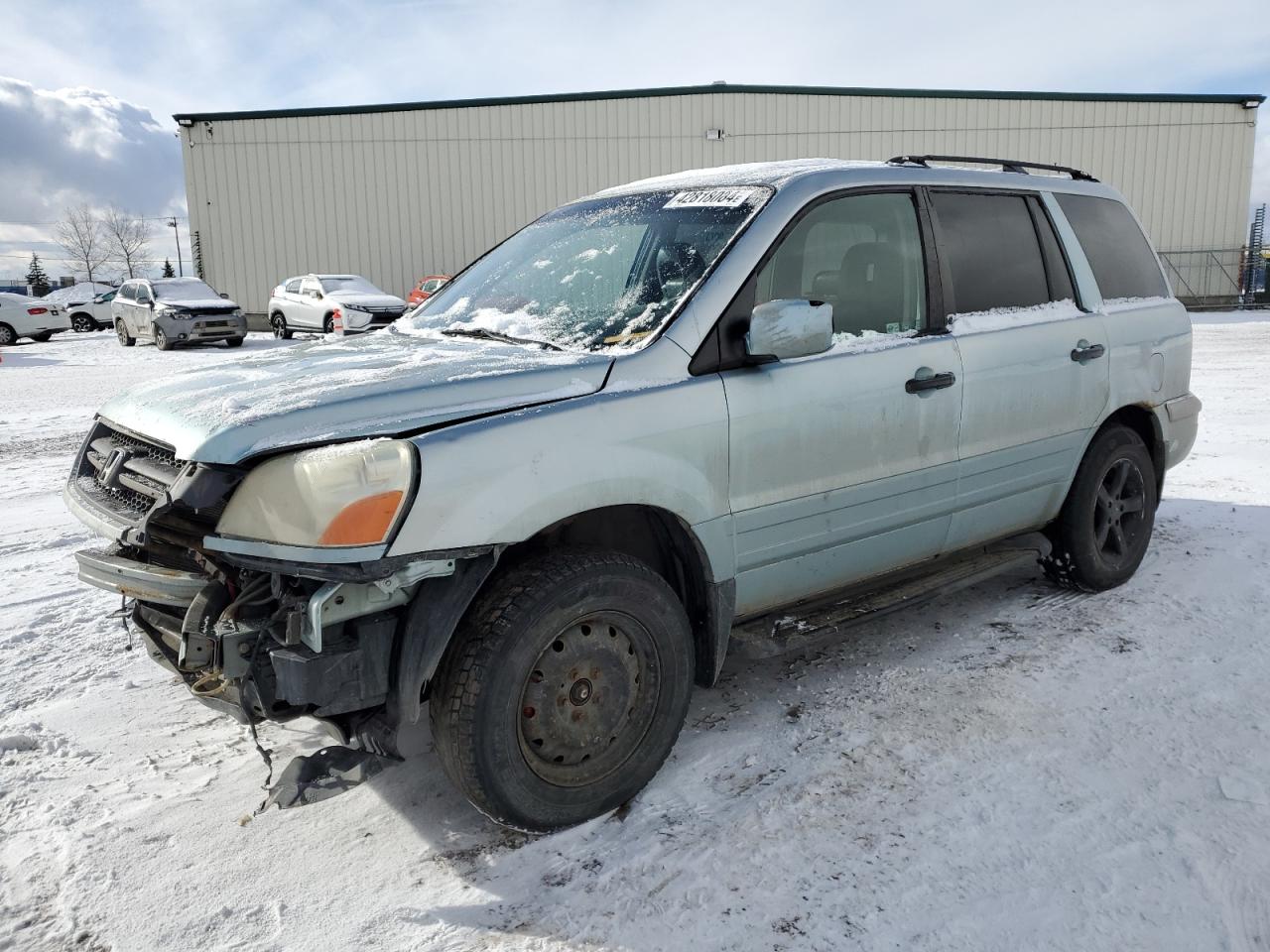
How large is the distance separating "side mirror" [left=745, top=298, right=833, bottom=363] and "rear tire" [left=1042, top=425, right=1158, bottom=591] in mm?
2067

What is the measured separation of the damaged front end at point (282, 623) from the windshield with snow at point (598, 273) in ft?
3.35

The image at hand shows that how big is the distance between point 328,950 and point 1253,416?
9.58 meters

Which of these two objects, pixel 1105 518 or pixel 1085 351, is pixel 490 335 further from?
pixel 1105 518

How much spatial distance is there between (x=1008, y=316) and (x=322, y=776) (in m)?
3.12

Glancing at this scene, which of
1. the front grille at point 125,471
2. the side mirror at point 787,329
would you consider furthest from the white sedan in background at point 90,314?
the side mirror at point 787,329

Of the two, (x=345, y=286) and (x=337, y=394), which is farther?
(x=345, y=286)

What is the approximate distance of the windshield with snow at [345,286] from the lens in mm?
21312

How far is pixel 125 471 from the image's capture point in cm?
289

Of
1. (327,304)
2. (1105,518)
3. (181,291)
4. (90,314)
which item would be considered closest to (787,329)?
(1105,518)

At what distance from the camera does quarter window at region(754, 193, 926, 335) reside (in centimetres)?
334

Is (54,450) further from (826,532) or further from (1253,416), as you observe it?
(1253,416)

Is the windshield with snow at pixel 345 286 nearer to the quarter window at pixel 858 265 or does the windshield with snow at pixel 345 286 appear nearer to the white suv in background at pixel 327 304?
the white suv in background at pixel 327 304

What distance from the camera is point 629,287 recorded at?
3.28 m

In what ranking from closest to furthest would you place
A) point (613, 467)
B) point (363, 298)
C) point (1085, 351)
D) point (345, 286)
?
1. point (613, 467)
2. point (1085, 351)
3. point (363, 298)
4. point (345, 286)
